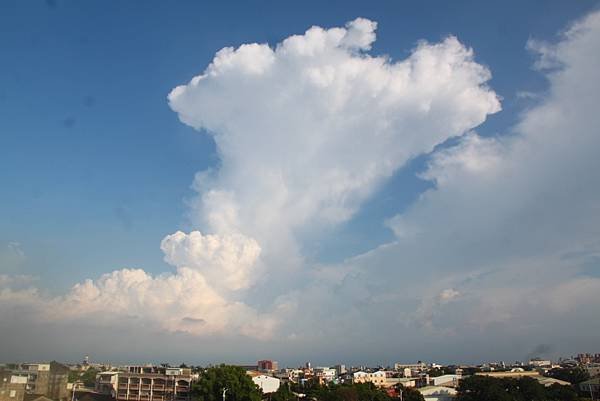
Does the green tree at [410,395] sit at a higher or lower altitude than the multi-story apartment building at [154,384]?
lower

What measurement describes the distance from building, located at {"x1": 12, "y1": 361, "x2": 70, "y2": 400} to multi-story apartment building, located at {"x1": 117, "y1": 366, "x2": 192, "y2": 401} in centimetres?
1351

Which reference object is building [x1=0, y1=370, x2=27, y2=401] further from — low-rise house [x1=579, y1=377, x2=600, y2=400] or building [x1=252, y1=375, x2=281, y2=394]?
low-rise house [x1=579, y1=377, x2=600, y2=400]

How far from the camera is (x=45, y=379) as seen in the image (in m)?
70.9

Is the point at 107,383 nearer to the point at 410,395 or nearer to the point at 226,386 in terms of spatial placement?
the point at 226,386

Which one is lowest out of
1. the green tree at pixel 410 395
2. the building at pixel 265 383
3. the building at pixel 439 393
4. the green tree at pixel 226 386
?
the building at pixel 439 393

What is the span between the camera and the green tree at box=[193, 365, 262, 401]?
204 ft

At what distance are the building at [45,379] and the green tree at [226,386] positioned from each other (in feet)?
62.5

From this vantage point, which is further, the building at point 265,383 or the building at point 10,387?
the building at point 265,383

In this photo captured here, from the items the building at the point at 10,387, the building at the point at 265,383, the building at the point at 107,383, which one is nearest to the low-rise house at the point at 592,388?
the building at the point at 265,383

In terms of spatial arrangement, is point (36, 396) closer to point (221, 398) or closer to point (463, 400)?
point (221, 398)

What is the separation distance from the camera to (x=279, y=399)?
7394cm

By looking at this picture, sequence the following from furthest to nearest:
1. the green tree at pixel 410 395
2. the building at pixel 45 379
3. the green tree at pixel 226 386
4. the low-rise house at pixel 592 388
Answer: the low-rise house at pixel 592 388 → the green tree at pixel 410 395 → the building at pixel 45 379 → the green tree at pixel 226 386

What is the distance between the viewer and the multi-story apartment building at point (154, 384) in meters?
83.3

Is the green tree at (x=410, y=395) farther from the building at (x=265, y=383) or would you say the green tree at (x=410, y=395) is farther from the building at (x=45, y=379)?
the building at (x=45, y=379)
